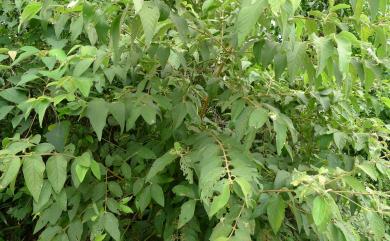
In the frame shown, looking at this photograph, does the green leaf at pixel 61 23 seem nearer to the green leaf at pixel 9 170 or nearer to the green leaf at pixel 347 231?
the green leaf at pixel 9 170

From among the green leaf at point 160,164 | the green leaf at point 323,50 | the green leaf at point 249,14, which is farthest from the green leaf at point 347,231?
the green leaf at point 249,14

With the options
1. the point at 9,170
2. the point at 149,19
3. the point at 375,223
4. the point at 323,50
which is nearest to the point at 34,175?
the point at 9,170

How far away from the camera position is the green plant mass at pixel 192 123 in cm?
120

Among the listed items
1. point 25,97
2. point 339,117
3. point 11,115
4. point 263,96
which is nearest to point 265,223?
point 263,96

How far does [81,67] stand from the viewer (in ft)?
4.66

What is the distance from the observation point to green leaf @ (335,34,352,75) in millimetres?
1093

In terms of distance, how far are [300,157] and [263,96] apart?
1.24 ft

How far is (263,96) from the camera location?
176 cm

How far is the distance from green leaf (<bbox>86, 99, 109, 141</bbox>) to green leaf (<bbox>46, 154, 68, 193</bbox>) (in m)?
0.14

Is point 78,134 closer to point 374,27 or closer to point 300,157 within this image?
point 300,157

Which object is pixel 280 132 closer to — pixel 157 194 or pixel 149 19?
pixel 157 194

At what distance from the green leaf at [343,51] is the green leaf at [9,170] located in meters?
0.92

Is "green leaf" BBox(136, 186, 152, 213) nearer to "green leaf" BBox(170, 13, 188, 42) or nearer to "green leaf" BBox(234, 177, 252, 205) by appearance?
"green leaf" BBox(234, 177, 252, 205)

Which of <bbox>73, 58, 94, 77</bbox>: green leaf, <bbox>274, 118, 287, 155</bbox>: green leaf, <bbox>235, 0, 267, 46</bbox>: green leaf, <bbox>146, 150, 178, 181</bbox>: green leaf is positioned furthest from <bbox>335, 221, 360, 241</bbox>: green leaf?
<bbox>73, 58, 94, 77</bbox>: green leaf
